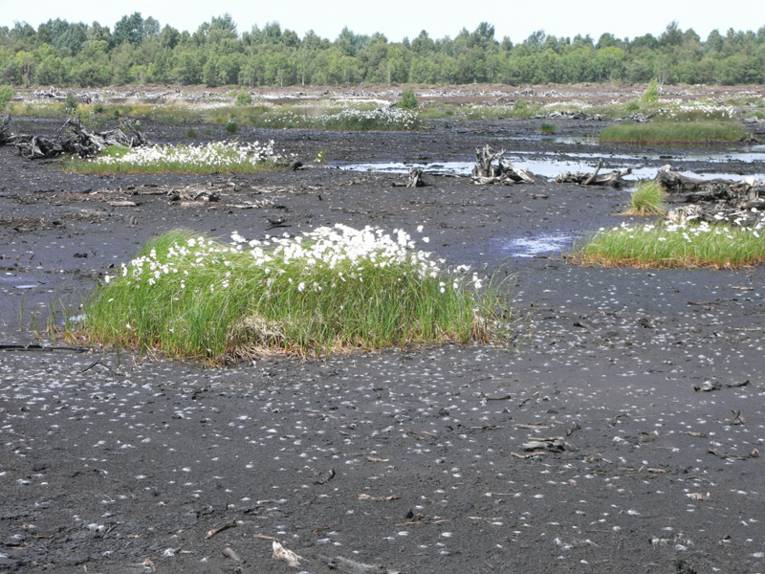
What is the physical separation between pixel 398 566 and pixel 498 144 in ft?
177

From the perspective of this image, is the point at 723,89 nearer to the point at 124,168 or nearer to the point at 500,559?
the point at 124,168

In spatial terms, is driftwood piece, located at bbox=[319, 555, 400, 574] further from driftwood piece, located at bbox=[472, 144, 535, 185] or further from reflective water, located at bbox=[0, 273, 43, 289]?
driftwood piece, located at bbox=[472, 144, 535, 185]

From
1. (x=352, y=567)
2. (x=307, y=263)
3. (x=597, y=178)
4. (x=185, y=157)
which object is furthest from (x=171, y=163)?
(x=352, y=567)

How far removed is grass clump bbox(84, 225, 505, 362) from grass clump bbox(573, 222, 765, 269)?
6129 mm

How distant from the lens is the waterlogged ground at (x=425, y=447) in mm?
7004

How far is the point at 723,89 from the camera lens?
159125 mm

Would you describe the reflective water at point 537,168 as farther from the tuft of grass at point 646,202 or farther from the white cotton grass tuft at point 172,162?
the tuft of grass at point 646,202

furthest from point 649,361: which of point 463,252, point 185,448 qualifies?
point 463,252

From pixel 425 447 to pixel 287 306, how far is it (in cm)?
420

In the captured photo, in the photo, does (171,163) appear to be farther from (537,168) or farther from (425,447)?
(425,447)

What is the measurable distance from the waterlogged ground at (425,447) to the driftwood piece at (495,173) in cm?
1702

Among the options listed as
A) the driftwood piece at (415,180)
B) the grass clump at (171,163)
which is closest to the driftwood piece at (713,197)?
the driftwood piece at (415,180)

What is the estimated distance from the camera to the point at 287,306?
12844mm

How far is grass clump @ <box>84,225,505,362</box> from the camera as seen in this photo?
1247 cm
